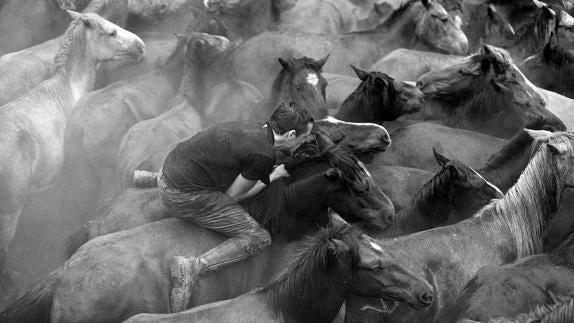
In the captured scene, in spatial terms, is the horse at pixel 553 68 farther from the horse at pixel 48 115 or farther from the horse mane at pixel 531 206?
the horse at pixel 48 115

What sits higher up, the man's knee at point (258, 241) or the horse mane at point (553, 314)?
the horse mane at point (553, 314)

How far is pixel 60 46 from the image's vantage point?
9.16 metres

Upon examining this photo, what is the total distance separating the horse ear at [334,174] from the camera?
6.11 m

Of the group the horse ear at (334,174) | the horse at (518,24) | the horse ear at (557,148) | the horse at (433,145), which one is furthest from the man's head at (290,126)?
the horse at (518,24)

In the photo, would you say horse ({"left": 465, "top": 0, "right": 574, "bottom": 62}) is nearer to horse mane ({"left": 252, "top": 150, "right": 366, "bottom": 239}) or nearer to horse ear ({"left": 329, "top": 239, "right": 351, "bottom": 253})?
horse mane ({"left": 252, "top": 150, "right": 366, "bottom": 239})

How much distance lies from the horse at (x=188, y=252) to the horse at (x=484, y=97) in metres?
2.44

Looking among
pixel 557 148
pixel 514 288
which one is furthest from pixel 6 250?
pixel 557 148

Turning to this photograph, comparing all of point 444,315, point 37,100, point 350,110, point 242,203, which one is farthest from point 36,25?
point 444,315

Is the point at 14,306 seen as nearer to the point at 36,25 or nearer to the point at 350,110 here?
the point at 350,110

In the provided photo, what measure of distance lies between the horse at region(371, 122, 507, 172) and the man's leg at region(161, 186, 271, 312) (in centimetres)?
192

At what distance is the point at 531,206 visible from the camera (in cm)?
597

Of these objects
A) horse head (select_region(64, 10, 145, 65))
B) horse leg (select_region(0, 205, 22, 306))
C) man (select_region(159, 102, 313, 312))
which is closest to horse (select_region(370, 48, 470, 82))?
horse head (select_region(64, 10, 145, 65))

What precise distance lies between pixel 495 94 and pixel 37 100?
4.53 metres

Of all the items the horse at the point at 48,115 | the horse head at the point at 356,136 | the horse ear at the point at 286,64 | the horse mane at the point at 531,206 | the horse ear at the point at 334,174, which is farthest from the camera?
the horse ear at the point at 286,64
